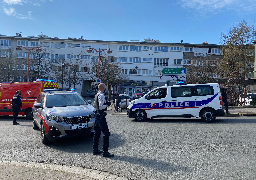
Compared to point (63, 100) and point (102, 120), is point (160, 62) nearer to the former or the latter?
point (63, 100)

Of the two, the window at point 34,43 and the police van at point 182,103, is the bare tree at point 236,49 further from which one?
the window at point 34,43

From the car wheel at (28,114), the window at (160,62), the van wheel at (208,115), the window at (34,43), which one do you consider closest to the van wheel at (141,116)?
the van wheel at (208,115)

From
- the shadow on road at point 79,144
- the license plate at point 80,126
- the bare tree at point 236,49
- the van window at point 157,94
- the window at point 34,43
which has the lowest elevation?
the shadow on road at point 79,144

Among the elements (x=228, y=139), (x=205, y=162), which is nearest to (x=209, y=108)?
(x=228, y=139)

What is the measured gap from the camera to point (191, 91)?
12.6m

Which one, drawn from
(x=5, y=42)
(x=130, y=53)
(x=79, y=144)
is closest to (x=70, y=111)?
(x=79, y=144)

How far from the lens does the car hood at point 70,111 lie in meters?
7.40

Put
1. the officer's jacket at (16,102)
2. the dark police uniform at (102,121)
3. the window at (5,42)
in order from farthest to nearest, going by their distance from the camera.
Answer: the window at (5,42), the officer's jacket at (16,102), the dark police uniform at (102,121)

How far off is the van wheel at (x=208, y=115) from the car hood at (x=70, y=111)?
673cm

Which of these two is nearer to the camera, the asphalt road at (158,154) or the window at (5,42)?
the asphalt road at (158,154)

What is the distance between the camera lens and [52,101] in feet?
28.5

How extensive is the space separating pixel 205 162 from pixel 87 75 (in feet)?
169

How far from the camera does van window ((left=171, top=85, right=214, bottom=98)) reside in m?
12.4

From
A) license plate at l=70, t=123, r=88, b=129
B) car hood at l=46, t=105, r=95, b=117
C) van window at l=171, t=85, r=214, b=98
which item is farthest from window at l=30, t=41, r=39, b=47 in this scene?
license plate at l=70, t=123, r=88, b=129
